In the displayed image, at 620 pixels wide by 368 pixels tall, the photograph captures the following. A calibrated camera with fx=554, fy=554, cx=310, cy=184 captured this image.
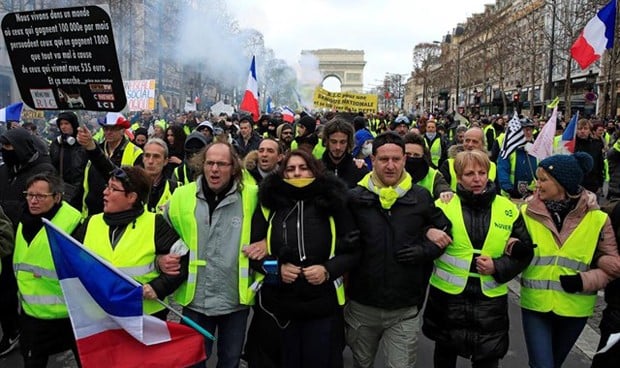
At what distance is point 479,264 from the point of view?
11.2 feet

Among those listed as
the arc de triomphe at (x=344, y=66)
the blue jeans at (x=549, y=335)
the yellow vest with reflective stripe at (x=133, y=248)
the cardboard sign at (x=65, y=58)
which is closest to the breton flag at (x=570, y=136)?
the blue jeans at (x=549, y=335)

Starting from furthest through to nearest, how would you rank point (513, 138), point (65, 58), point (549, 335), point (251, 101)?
point (251, 101), point (513, 138), point (65, 58), point (549, 335)

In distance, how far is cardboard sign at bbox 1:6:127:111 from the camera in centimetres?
422

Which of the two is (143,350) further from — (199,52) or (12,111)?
(199,52)

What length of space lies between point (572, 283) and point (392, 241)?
1.13m

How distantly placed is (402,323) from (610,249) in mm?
1354

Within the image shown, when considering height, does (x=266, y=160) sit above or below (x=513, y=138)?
below

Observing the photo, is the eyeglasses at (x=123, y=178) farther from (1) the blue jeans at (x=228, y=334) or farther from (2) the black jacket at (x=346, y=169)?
(2) the black jacket at (x=346, y=169)

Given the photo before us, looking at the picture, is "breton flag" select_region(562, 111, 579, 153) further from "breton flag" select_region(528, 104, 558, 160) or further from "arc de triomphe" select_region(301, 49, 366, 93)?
"arc de triomphe" select_region(301, 49, 366, 93)

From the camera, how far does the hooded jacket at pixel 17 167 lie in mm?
4676

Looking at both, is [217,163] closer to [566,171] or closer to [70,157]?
[566,171]

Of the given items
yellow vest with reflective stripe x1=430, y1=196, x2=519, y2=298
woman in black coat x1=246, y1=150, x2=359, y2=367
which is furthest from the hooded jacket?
yellow vest with reflective stripe x1=430, y1=196, x2=519, y2=298

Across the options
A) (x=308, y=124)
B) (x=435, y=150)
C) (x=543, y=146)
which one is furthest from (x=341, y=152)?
(x=435, y=150)

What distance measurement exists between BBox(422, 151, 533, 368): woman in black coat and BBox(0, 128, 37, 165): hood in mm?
3514
